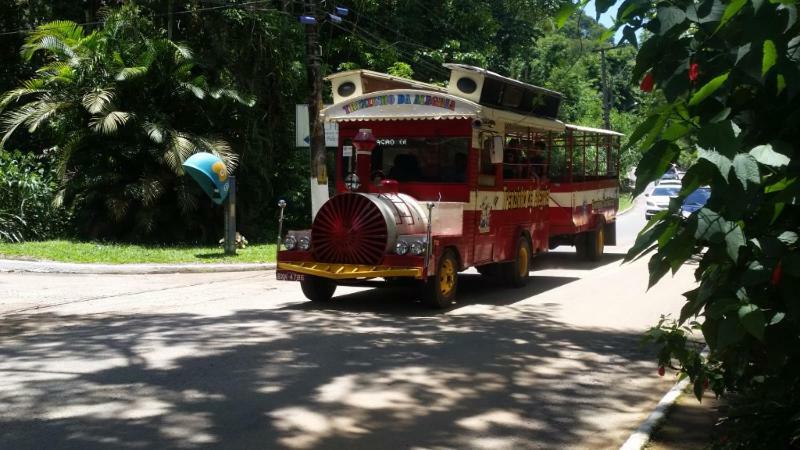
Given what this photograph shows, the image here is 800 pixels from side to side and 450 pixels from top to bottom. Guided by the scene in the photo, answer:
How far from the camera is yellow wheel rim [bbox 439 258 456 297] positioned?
39.8 feet

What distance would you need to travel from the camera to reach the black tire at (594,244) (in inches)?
768

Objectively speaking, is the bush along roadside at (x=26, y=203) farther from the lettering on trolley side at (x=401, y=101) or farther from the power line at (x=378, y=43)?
the lettering on trolley side at (x=401, y=101)

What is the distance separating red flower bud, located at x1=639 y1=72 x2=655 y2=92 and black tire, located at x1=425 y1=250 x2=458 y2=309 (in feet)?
25.3

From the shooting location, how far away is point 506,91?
1352cm

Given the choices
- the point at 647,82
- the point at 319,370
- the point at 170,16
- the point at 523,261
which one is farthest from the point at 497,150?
the point at 170,16

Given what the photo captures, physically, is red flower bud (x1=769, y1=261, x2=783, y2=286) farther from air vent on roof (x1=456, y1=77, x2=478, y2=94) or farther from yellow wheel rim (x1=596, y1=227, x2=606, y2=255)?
yellow wheel rim (x1=596, y1=227, x2=606, y2=255)

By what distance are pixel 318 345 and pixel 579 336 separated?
3.18m

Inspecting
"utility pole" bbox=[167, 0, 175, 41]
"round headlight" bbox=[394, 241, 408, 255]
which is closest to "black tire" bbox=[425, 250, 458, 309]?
"round headlight" bbox=[394, 241, 408, 255]

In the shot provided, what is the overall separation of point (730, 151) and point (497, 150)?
389 inches

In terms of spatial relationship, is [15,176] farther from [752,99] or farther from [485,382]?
[752,99]

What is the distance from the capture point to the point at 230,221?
1906 cm

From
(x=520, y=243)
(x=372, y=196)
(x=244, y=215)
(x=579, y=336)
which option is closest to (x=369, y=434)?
(x=579, y=336)

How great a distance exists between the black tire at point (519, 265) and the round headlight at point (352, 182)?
11.0 feet

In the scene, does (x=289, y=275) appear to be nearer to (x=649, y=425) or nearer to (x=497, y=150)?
(x=497, y=150)
